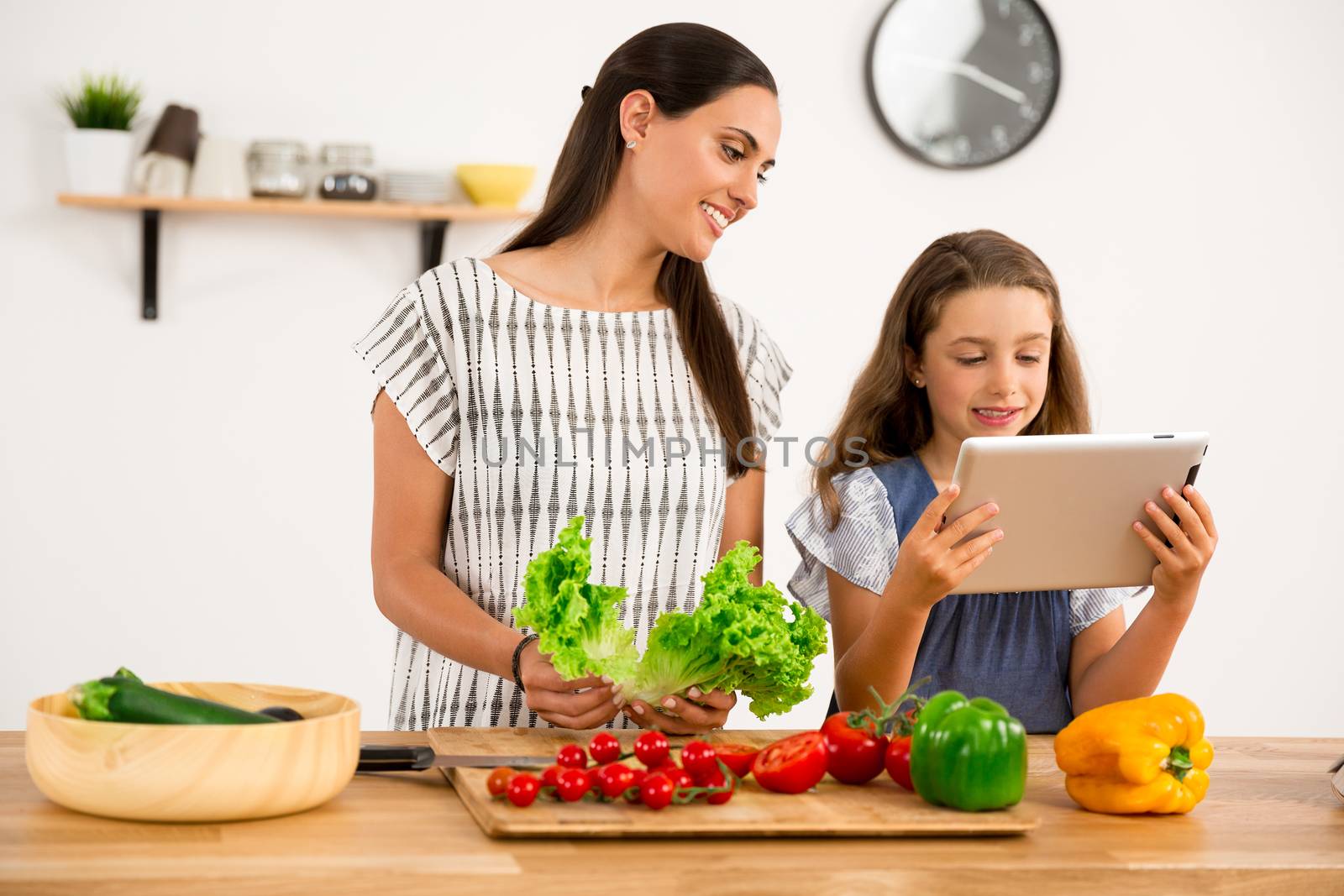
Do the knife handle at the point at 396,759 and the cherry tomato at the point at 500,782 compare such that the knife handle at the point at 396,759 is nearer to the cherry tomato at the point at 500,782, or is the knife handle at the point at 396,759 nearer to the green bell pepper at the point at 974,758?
the cherry tomato at the point at 500,782

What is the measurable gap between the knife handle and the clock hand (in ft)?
9.38

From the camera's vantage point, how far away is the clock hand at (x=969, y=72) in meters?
3.78

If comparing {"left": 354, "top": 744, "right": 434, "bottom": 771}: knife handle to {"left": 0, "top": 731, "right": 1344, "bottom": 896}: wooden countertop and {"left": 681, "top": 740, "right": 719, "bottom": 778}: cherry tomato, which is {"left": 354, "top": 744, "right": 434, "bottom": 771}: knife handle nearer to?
{"left": 0, "top": 731, "right": 1344, "bottom": 896}: wooden countertop

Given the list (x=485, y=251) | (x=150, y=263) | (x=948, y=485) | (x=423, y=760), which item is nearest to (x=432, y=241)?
(x=485, y=251)

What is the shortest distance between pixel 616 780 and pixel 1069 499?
2.33 feet

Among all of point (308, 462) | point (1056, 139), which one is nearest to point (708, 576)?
point (308, 462)

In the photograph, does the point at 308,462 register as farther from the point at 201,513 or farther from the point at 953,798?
the point at 953,798

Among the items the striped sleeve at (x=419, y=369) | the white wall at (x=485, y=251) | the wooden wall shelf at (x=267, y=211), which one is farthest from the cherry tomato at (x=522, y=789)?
the white wall at (x=485, y=251)

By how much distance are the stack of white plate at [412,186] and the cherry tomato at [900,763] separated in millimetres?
2430

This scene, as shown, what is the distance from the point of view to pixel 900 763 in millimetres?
1394

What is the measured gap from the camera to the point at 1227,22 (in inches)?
156

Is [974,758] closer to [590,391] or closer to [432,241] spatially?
[590,391]

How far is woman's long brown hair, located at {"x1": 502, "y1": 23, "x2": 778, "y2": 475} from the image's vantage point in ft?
5.84

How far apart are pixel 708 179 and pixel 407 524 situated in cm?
60
